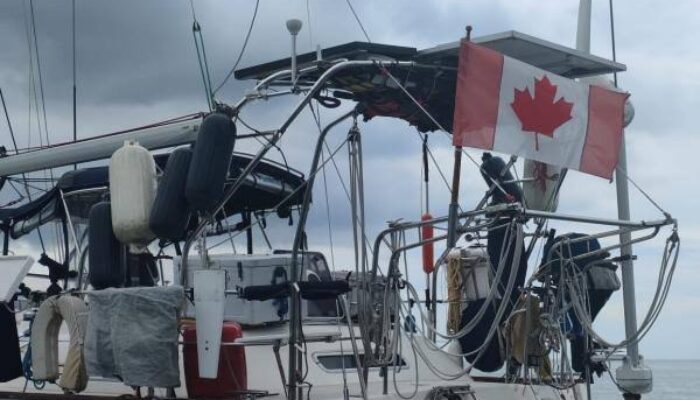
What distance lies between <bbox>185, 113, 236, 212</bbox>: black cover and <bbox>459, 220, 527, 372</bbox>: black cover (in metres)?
2.89

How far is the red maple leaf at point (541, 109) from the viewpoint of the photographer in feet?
29.7

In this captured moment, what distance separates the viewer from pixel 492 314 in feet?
36.3

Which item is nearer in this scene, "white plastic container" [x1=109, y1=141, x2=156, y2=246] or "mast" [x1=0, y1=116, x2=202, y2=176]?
"white plastic container" [x1=109, y1=141, x2=156, y2=246]

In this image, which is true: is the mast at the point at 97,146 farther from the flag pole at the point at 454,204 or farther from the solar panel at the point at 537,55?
the flag pole at the point at 454,204

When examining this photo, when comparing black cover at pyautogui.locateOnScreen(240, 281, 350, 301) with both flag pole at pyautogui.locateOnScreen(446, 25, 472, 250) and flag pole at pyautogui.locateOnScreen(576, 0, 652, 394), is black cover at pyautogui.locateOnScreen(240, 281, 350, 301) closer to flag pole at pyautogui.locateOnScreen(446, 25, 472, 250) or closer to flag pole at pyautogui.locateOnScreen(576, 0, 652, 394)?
flag pole at pyautogui.locateOnScreen(446, 25, 472, 250)

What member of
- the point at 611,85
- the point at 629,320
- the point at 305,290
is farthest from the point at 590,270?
the point at 305,290

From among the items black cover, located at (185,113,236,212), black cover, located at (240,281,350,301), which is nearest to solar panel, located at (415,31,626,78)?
black cover, located at (185,113,236,212)

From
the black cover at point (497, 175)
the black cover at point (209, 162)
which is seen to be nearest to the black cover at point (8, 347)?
the black cover at point (209, 162)

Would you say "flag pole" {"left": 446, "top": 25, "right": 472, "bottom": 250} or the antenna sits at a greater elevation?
the antenna

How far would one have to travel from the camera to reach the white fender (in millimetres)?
9727

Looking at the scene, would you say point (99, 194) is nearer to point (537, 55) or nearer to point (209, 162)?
point (209, 162)

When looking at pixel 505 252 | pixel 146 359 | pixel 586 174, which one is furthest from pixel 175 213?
pixel 586 174

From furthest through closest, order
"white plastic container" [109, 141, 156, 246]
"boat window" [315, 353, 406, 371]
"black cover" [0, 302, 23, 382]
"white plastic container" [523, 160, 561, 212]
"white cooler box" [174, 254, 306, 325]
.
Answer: "white plastic container" [523, 160, 561, 212], "black cover" [0, 302, 23, 382], "white cooler box" [174, 254, 306, 325], "boat window" [315, 353, 406, 371], "white plastic container" [109, 141, 156, 246]

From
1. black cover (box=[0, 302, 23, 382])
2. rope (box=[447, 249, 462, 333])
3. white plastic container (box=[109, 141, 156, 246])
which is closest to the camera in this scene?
white plastic container (box=[109, 141, 156, 246])
